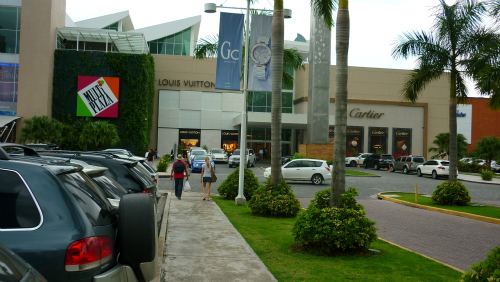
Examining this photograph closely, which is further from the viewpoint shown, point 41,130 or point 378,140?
point 378,140

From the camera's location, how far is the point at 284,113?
202 feet

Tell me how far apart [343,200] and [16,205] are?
6.63 metres

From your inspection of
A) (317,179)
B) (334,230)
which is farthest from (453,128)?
(317,179)

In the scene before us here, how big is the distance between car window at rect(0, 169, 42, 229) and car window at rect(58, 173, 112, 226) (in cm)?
26

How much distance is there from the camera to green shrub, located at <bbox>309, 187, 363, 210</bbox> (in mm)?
9469

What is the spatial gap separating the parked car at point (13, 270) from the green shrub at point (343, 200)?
288 inches

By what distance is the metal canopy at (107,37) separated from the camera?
1832 inches

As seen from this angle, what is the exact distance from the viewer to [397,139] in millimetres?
66625

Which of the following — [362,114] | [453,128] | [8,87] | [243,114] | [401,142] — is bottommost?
[453,128]

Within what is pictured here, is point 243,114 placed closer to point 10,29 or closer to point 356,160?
point 10,29

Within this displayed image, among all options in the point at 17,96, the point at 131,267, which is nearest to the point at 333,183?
the point at 131,267

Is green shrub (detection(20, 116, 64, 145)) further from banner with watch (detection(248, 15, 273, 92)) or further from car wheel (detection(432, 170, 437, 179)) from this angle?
banner with watch (detection(248, 15, 273, 92))

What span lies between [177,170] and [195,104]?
46.1 meters

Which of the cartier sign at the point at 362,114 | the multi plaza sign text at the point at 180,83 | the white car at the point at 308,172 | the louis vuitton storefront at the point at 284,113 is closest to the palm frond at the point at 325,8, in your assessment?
the white car at the point at 308,172
